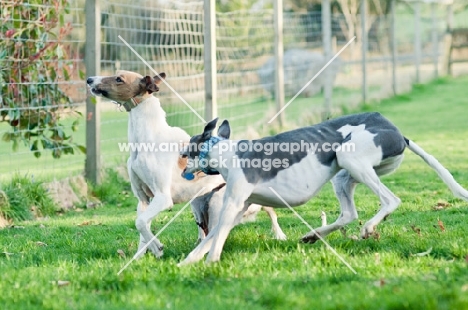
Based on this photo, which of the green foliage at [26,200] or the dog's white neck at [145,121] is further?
the green foliage at [26,200]

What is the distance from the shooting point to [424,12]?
3200 centimetres

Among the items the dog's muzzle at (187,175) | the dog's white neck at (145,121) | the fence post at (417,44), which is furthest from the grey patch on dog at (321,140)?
the fence post at (417,44)

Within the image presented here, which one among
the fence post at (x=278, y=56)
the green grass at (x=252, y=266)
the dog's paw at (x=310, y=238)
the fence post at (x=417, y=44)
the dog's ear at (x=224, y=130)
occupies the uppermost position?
the fence post at (x=417, y=44)

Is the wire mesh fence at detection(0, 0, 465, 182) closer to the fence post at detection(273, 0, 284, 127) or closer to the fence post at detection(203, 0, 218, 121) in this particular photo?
the fence post at detection(273, 0, 284, 127)

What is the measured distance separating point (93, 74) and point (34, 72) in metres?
0.79

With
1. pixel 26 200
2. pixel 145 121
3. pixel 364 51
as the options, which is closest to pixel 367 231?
pixel 145 121

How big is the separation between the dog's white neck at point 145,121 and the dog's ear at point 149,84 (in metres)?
0.08

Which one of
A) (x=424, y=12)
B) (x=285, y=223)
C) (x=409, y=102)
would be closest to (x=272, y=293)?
(x=285, y=223)

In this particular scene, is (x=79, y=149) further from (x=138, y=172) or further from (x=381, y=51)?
(x=381, y=51)

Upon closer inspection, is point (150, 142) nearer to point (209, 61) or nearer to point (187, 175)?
point (187, 175)

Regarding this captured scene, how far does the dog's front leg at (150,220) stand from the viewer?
18.8ft

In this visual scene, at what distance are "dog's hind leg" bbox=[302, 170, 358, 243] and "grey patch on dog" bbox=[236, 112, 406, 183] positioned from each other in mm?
454

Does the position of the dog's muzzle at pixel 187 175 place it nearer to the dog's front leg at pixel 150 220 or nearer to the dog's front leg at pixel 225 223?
the dog's front leg at pixel 150 220

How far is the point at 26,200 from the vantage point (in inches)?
315
